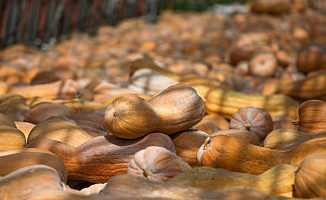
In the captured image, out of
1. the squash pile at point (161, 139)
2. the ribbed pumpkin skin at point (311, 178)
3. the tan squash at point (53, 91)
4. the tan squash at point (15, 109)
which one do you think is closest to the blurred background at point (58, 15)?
the squash pile at point (161, 139)

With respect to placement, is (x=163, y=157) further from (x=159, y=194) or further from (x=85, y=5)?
(x=85, y=5)

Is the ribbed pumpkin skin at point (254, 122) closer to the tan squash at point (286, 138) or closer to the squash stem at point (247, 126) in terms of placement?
the squash stem at point (247, 126)

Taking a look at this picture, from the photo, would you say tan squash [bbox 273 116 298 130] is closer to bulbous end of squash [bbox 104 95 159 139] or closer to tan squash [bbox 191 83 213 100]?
tan squash [bbox 191 83 213 100]

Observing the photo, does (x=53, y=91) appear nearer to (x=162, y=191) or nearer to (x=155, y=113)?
(x=155, y=113)

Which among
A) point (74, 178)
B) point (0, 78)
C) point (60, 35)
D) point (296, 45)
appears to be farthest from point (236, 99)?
point (60, 35)

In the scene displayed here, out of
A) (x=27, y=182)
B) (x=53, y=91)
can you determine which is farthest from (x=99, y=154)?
(x=53, y=91)

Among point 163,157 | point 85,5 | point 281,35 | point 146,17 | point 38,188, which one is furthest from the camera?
point 146,17

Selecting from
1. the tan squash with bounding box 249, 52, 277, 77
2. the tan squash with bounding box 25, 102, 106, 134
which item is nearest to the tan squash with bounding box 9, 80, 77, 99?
the tan squash with bounding box 25, 102, 106, 134
